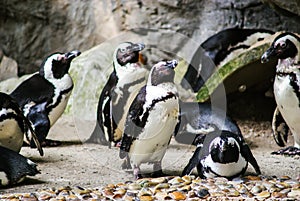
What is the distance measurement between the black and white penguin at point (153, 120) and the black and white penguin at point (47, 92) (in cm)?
115

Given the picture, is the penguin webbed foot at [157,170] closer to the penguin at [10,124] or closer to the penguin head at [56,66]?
the penguin at [10,124]

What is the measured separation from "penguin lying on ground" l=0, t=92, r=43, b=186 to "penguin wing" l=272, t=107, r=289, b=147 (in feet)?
A: 5.60

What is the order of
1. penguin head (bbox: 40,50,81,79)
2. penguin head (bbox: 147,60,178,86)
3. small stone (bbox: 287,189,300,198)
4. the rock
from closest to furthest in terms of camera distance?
small stone (bbox: 287,189,300,198), penguin head (bbox: 147,60,178,86), penguin head (bbox: 40,50,81,79), the rock

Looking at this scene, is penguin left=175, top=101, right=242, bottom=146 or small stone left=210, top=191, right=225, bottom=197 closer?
small stone left=210, top=191, right=225, bottom=197

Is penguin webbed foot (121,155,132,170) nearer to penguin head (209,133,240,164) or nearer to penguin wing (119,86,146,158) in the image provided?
penguin wing (119,86,146,158)

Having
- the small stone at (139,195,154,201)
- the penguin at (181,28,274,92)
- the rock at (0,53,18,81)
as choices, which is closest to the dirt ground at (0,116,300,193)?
the small stone at (139,195,154,201)

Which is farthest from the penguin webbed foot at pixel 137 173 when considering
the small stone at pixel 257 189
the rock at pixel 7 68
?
the rock at pixel 7 68

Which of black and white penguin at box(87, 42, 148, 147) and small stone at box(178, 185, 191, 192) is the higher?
black and white penguin at box(87, 42, 148, 147)

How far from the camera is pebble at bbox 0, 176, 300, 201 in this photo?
302 centimetres

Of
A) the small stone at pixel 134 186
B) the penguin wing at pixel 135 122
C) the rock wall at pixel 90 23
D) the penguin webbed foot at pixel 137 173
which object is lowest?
the small stone at pixel 134 186

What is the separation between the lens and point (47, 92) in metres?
4.55

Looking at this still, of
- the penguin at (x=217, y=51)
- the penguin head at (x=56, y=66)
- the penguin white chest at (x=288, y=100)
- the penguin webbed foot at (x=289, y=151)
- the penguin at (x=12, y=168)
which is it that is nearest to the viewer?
the penguin at (x=12, y=168)

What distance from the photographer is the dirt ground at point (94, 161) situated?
346cm

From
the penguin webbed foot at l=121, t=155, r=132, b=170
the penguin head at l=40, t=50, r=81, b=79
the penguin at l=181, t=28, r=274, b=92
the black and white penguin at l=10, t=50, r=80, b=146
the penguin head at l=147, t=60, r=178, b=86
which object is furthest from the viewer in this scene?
the penguin at l=181, t=28, r=274, b=92
